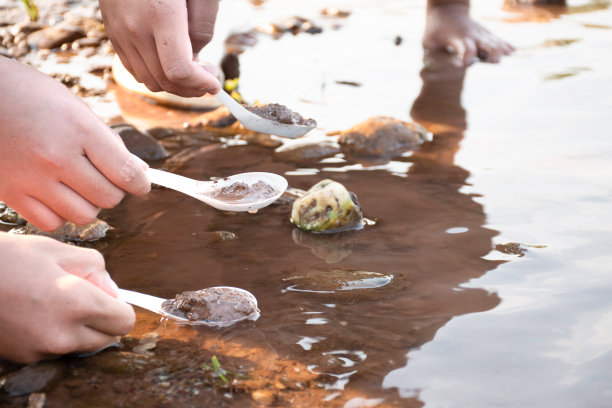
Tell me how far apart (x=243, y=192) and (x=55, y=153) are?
62cm

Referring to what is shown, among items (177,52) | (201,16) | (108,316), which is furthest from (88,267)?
(201,16)

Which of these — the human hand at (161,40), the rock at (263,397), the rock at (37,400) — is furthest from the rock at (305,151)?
the rock at (37,400)

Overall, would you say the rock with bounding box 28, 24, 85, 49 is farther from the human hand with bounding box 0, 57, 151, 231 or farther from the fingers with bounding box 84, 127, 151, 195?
the fingers with bounding box 84, 127, 151, 195

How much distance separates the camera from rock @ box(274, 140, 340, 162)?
316 centimetres

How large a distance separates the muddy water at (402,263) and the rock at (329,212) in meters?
0.04

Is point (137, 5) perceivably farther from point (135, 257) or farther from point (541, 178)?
point (541, 178)

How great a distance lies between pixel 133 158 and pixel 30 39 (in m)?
3.46

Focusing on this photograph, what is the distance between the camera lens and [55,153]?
1.83m

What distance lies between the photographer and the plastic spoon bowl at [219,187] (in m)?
2.08

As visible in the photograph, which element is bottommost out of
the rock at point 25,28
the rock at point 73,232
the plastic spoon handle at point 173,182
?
the rock at point 73,232

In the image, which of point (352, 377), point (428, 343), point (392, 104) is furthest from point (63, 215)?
point (392, 104)

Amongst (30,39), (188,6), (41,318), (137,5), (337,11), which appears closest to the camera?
(41,318)

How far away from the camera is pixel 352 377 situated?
1.74 meters

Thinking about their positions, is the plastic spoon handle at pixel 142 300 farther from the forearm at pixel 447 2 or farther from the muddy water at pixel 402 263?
the forearm at pixel 447 2
